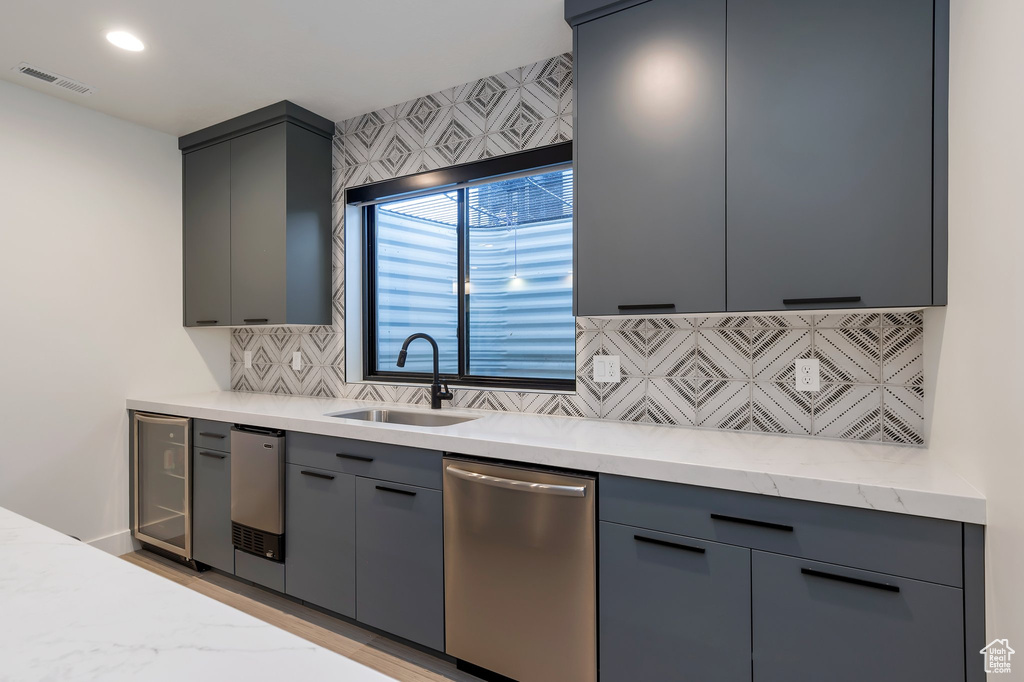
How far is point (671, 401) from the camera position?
84.7 inches

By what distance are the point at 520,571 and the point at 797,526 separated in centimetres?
87

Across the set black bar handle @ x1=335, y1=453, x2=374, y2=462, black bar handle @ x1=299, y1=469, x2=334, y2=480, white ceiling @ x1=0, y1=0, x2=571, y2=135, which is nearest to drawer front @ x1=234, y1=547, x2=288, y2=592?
black bar handle @ x1=299, y1=469, x2=334, y2=480

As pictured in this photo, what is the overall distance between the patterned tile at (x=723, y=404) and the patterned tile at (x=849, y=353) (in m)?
0.27

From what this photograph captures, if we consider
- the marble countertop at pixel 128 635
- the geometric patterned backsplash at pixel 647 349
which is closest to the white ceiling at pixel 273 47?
the geometric patterned backsplash at pixel 647 349

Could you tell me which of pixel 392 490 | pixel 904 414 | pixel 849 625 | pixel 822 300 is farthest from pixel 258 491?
pixel 904 414

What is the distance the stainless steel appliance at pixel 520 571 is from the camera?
1.67m

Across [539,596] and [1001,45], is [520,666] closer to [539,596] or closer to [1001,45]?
[539,596]

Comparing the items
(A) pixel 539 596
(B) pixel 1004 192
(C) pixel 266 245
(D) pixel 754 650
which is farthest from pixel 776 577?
(C) pixel 266 245

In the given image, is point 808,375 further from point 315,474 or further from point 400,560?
point 315,474

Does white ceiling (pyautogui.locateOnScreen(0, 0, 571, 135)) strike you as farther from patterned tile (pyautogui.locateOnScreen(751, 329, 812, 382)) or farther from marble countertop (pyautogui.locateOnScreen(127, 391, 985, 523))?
marble countertop (pyautogui.locateOnScreen(127, 391, 985, 523))

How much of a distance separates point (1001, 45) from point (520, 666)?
2114 millimetres

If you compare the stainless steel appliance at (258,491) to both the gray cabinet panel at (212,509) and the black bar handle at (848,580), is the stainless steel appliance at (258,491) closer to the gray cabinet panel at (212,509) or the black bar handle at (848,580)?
the gray cabinet panel at (212,509)

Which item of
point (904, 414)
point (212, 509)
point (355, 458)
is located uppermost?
point (904, 414)

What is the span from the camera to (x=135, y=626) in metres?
0.61
